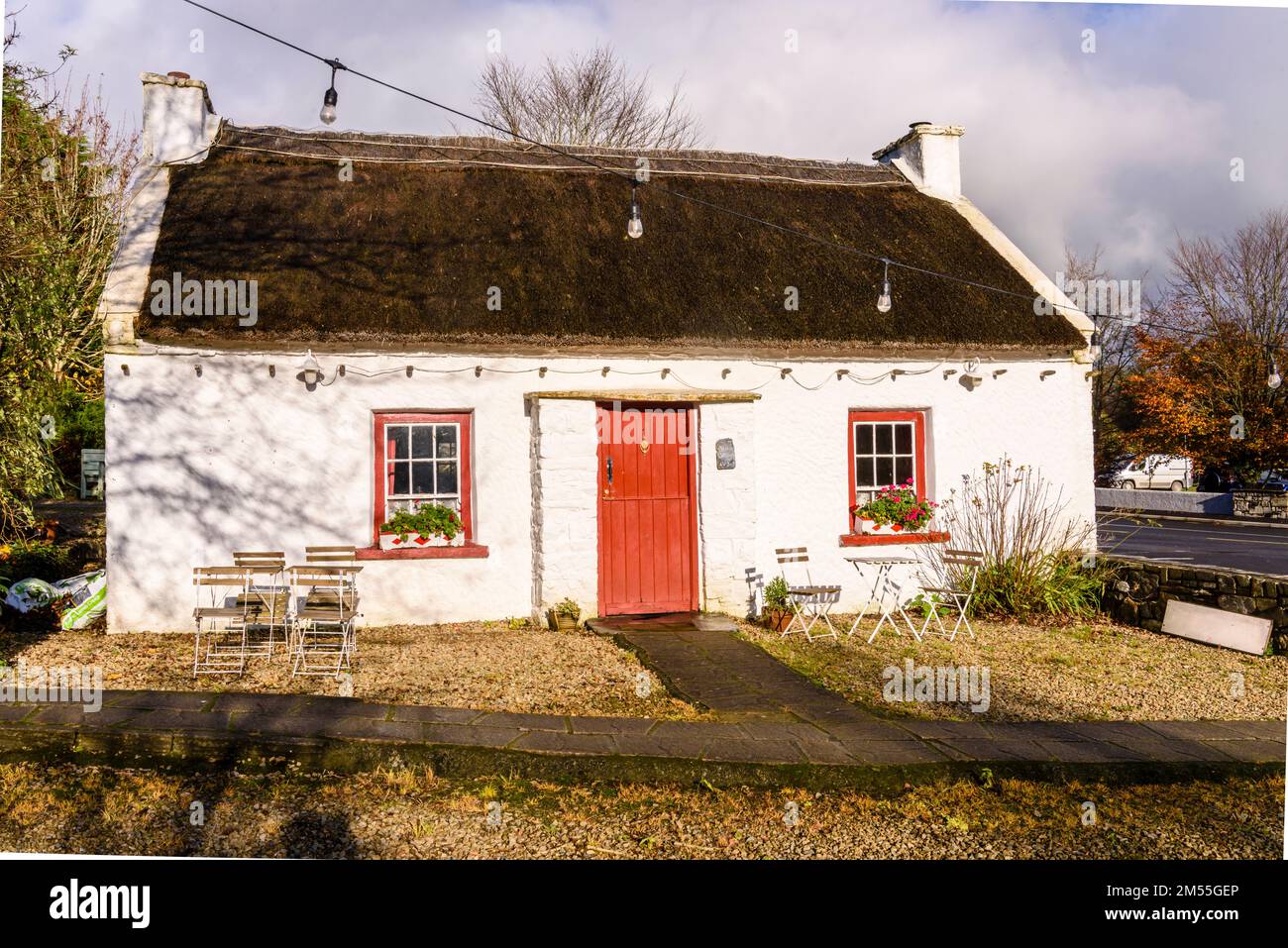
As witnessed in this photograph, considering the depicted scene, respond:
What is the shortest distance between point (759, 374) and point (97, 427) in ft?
48.5

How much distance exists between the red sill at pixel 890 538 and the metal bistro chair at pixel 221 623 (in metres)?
5.88

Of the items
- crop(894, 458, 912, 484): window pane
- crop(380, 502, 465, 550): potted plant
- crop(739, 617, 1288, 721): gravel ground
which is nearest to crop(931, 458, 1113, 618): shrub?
crop(739, 617, 1288, 721): gravel ground

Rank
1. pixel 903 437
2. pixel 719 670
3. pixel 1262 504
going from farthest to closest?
pixel 1262 504, pixel 903 437, pixel 719 670

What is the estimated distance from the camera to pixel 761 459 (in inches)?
381

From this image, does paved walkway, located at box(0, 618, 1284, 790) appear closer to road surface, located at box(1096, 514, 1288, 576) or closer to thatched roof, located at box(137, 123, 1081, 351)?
thatched roof, located at box(137, 123, 1081, 351)

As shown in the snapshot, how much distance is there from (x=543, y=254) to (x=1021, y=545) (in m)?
5.96

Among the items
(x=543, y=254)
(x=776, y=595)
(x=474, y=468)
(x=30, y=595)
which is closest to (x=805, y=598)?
(x=776, y=595)

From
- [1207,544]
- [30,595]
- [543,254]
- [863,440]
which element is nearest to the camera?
[30,595]

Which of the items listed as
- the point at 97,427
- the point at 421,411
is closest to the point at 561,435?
the point at 421,411

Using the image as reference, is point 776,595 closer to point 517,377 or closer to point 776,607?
point 776,607

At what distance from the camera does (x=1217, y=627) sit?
9078 millimetres

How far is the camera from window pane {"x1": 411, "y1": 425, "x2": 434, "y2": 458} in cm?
904
